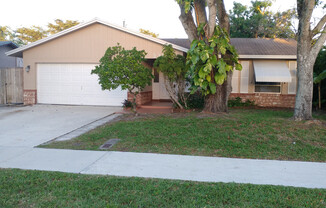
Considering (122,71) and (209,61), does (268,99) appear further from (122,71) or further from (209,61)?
(122,71)

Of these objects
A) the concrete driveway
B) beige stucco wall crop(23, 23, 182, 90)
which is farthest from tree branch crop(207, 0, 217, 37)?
the concrete driveway

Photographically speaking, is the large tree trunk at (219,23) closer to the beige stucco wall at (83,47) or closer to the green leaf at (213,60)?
the green leaf at (213,60)

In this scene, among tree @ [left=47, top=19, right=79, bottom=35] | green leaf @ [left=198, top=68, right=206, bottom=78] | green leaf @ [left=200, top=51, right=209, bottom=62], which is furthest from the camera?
tree @ [left=47, top=19, right=79, bottom=35]

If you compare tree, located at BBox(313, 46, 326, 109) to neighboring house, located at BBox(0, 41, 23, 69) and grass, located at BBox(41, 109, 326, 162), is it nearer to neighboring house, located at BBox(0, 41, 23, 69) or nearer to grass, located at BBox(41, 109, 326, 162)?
grass, located at BBox(41, 109, 326, 162)

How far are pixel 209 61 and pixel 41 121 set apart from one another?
6.55 metres

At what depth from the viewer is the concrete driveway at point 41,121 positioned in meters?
7.69

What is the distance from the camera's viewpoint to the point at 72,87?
14.3 metres

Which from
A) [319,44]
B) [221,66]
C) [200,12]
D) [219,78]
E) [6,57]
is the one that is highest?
[200,12]

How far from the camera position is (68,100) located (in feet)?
47.4

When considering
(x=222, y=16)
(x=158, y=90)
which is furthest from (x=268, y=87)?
(x=158, y=90)

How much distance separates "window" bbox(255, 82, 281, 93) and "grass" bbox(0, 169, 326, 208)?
33.6 ft

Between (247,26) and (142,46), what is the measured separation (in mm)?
14473

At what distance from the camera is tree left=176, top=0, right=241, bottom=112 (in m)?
9.34

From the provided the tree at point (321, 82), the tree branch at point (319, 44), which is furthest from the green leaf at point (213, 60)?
the tree at point (321, 82)
